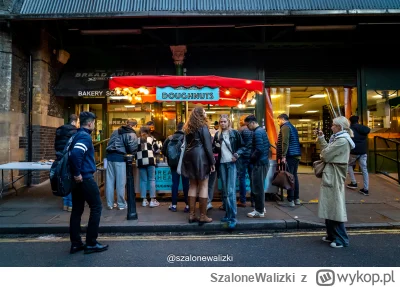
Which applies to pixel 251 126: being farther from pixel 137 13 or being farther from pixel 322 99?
pixel 322 99

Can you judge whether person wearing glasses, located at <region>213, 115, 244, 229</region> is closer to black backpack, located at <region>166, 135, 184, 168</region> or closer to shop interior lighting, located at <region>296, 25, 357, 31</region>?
black backpack, located at <region>166, 135, 184, 168</region>

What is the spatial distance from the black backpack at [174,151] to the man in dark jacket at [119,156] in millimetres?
745

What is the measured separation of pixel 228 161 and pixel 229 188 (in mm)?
460

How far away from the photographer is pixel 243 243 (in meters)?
4.38

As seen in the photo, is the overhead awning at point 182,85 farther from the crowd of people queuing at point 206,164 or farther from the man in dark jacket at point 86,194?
the man in dark jacket at point 86,194

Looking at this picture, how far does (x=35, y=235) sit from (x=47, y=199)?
2364 mm

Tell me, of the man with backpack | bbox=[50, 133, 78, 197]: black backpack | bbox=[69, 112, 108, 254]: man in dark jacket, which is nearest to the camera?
bbox=[50, 133, 78, 197]: black backpack

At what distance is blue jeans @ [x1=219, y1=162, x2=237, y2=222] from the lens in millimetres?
4957

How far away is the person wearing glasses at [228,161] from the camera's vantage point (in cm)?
496

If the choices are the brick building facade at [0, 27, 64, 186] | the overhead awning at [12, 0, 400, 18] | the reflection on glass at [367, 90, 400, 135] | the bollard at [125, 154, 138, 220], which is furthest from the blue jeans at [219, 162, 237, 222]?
the reflection on glass at [367, 90, 400, 135]

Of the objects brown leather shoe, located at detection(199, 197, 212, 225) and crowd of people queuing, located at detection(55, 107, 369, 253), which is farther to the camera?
brown leather shoe, located at detection(199, 197, 212, 225)

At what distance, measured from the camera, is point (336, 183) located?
4.20 meters

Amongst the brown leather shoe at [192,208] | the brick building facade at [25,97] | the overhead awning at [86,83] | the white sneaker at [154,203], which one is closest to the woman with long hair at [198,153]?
the brown leather shoe at [192,208]

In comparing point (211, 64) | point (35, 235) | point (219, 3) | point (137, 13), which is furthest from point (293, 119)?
point (35, 235)
